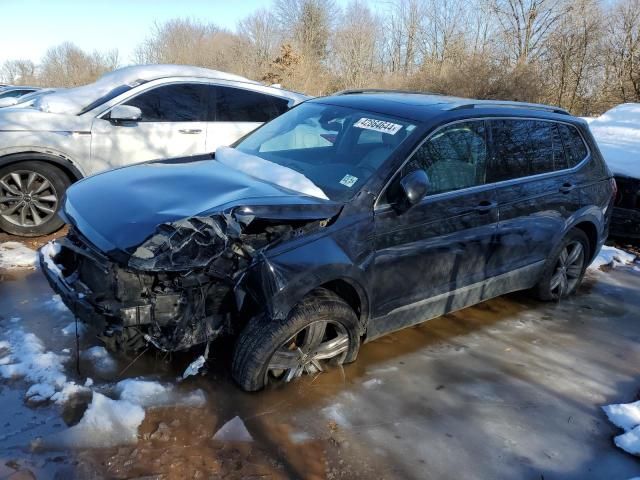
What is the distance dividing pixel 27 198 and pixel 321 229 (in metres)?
3.98

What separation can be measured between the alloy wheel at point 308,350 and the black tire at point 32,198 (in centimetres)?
362

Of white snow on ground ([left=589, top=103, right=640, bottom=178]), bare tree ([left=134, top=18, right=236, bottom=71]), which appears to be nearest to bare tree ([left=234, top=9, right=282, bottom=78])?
bare tree ([left=134, top=18, right=236, bottom=71])

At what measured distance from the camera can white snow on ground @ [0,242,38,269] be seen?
5.14 m

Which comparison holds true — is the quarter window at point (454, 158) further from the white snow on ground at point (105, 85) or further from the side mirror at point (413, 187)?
the white snow on ground at point (105, 85)

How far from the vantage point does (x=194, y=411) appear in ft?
10.4

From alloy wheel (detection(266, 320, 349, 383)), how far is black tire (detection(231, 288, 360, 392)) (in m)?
0.04

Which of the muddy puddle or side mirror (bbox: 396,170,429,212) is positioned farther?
side mirror (bbox: 396,170,429,212)

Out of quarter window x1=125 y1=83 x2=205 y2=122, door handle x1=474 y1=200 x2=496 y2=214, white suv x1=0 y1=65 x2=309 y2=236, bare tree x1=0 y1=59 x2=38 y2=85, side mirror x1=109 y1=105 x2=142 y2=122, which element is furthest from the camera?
bare tree x1=0 y1=59 x2=38 y2=85

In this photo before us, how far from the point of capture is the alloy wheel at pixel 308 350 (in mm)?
3361

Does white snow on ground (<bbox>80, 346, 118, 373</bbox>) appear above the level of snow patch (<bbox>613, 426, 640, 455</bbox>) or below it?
above

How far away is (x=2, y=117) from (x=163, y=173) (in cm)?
308

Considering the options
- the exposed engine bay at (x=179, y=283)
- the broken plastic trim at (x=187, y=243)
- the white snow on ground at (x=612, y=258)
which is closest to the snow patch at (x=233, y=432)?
the exposed engine bay at (x=179, y=283)

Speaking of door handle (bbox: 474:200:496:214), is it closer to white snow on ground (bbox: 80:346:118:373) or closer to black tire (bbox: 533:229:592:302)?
black tire (bbox: 533:229:592:302)

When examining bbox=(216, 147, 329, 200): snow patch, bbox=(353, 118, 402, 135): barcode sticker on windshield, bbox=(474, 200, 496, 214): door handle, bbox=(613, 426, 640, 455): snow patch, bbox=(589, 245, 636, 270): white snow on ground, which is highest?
bbox=(353, 118, 402, 135): barcode sticker on windshield
